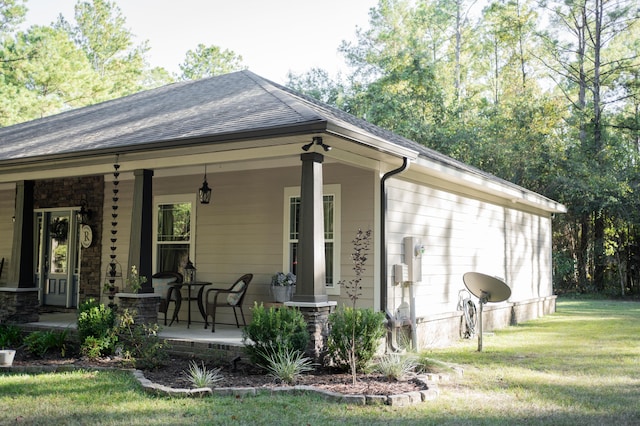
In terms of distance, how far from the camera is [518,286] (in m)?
13.1

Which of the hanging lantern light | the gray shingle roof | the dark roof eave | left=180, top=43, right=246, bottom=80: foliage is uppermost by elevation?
left=180, top=43, right=246, bottom=80: foliage

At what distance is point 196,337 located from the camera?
→ 24.4ft

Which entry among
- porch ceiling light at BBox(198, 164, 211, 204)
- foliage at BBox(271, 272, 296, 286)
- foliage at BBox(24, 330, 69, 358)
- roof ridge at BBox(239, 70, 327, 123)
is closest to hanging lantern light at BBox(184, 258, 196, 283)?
porch ceiling light at BBox(198, 164, 211, 204)

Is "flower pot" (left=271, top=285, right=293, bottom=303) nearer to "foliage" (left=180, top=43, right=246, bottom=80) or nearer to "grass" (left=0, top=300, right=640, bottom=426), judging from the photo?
"grass" (left=0, top=300, right=640, bottom=426)

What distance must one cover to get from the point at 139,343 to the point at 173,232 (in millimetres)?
3011

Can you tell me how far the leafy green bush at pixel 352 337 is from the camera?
20.4ft

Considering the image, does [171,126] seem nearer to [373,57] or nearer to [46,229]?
[46,229]

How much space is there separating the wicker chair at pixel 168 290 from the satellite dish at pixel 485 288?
4234 mm

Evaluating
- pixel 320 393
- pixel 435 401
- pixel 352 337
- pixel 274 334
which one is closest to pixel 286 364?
pixel 274 334

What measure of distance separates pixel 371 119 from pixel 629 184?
31.0 feet

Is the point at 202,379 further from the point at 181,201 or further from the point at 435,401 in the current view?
the point at 181,201

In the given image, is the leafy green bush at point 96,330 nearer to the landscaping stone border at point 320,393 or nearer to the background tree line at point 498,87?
the landscaping stone border at point 320,393

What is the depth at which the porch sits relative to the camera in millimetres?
6801

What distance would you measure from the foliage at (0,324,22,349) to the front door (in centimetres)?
286
